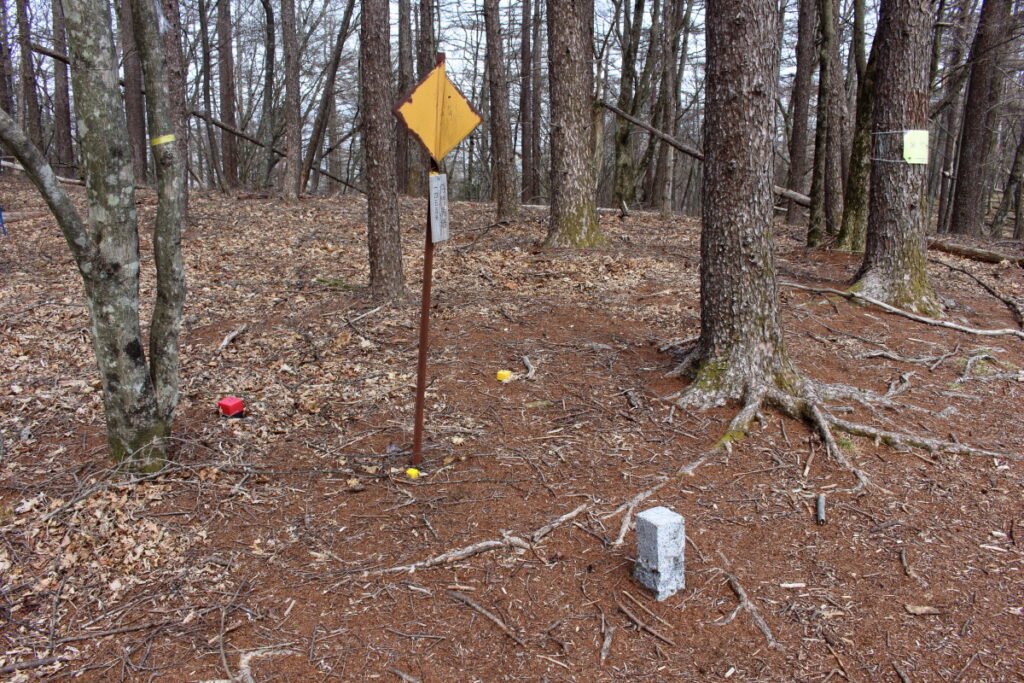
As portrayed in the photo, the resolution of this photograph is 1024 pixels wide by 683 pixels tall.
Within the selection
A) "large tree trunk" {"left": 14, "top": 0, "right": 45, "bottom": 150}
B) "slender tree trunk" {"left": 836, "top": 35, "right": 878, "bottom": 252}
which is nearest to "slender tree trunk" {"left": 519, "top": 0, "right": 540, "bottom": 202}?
"slender tree trunk" {"left": 836, "top": 35, "right": 878, "bottom": 252}

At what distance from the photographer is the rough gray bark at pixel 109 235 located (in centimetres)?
342

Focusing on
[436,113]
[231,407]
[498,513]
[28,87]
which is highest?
[28,87]

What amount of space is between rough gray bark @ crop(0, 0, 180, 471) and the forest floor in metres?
0.32

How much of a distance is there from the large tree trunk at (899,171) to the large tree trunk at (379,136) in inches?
187

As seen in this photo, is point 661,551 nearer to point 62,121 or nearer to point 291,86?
point 291,86

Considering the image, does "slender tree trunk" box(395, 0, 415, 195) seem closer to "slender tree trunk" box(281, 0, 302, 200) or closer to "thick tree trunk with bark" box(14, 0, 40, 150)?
"slender tree trunk" box(281, 0, 302, 200)

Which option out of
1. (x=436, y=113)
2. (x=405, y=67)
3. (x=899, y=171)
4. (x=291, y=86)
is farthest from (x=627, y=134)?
(x=436, y=113)

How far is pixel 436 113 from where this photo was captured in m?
3.73

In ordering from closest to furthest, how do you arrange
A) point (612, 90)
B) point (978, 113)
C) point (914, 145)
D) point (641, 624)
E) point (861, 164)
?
1. point (641, 624)
2. point (914, 145)
3. point (861, 164)
4. point (978, 113)
5. point (612, 90)

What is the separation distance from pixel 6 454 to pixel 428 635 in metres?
3.06

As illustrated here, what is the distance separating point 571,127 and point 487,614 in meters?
7.09

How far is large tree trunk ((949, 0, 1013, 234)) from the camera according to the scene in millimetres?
11945

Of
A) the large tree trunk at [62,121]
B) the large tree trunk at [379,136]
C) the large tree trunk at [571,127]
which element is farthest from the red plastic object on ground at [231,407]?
the large tree trunk at [62,121]

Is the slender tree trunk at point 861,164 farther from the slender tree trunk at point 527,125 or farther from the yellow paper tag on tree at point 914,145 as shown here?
the slender tree trunk at point 527,125
